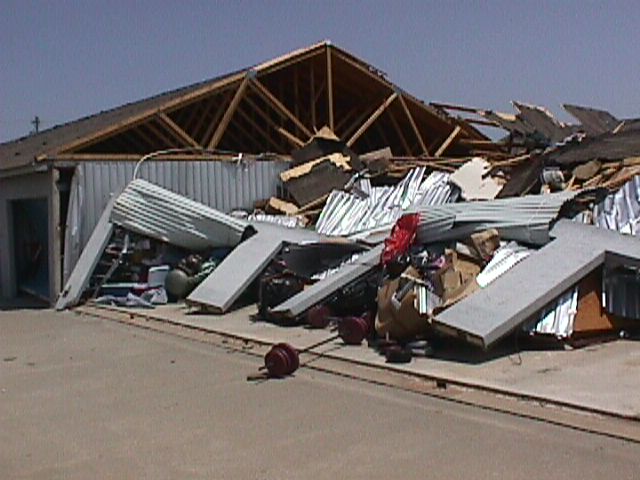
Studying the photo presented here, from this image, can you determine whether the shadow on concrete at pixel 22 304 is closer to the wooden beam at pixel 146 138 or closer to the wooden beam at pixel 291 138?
the wooden beam at pixel 146 138

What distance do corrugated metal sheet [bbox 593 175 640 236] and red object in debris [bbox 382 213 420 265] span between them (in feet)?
7.70

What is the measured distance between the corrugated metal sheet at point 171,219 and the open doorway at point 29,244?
3.93 m

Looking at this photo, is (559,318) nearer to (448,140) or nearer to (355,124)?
(355,124)

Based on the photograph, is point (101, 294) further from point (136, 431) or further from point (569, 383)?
point (569, 383)

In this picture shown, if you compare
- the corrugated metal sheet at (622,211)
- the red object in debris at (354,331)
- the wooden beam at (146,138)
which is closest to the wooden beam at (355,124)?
the wooden beam at (146,138)

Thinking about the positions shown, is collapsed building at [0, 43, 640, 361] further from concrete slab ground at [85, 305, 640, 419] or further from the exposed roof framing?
concrete slab ground at [85, 305, 640, 419]

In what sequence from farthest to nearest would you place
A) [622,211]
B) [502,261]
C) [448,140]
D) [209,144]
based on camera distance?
[448,140] → [209,144] → [622,211] → [502,261]

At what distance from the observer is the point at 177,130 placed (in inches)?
679

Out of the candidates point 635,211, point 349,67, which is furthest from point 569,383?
point 349,67

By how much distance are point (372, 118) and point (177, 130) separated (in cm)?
524

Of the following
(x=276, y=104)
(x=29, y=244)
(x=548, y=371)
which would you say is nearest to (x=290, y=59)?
(x=276, y=104)

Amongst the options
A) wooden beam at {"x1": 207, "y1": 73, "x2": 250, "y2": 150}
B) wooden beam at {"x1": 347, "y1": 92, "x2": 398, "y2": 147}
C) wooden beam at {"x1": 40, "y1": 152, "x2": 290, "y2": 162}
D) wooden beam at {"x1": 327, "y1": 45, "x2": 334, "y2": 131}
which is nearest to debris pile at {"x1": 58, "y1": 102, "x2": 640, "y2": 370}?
wooden beam at {"x1": 327, "y1": 45, "x2": 334, "y2": 131}

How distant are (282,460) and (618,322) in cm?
514

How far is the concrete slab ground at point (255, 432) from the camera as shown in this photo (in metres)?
5.23
